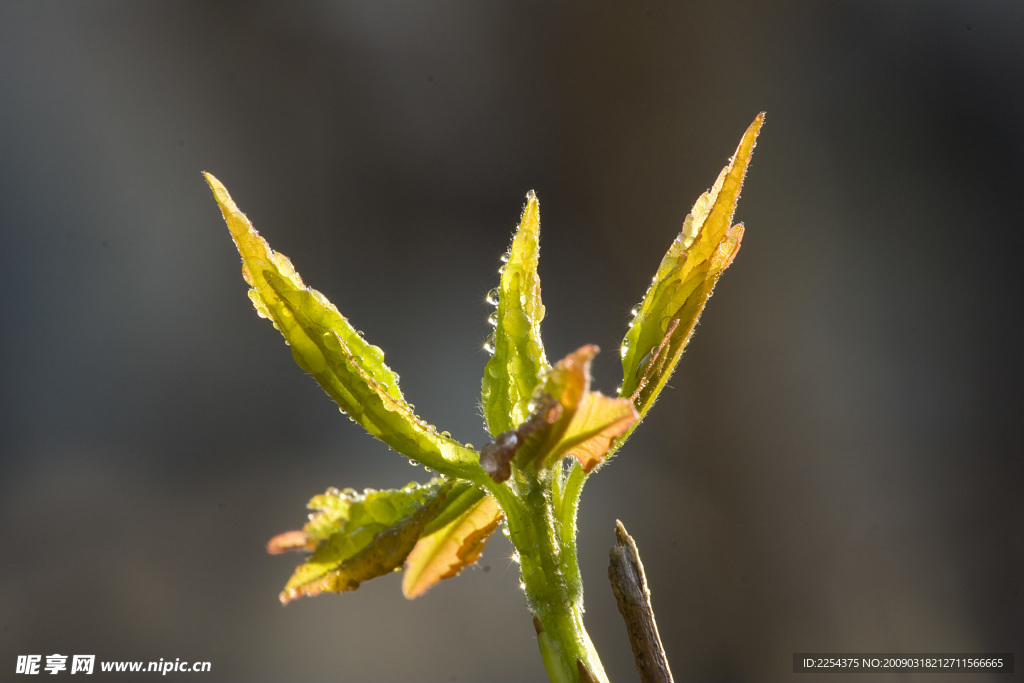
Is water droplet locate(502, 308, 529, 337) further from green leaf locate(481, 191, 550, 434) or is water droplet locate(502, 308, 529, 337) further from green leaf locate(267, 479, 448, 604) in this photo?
green leaf locate(267, 479, 448, 604)

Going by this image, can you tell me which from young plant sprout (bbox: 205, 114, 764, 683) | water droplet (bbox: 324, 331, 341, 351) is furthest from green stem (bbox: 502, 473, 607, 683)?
water droplet (bbox: 324, 331, 341, 351)

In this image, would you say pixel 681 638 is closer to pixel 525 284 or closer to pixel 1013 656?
pixel 1013 656

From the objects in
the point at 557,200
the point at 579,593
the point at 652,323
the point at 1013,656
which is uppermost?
the point at 557,200

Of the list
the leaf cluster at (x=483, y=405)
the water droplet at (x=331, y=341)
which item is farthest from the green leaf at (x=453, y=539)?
the water droplet at (x=331, y=341)

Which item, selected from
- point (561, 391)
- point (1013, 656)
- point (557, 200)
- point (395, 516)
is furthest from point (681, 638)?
point (561, 391)

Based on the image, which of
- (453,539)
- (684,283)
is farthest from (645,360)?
(453,539)

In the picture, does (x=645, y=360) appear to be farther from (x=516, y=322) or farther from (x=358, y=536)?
(x=358, y=536)
